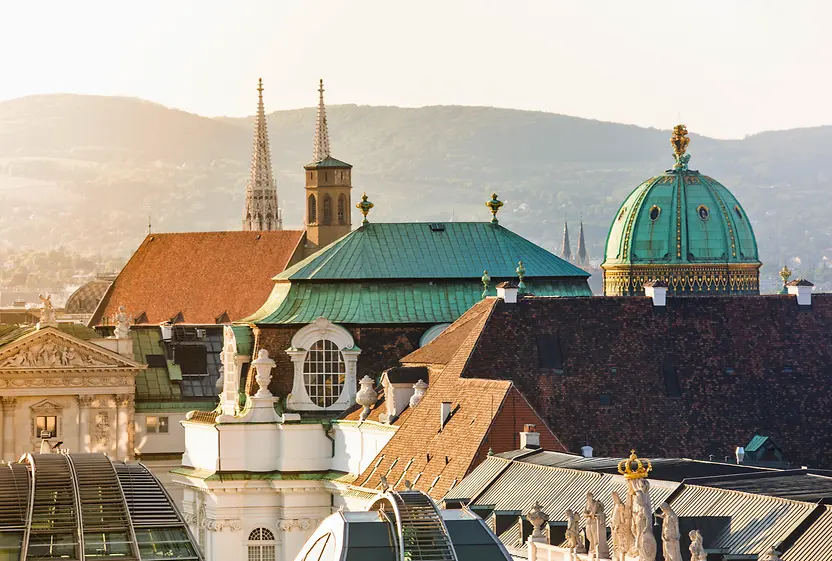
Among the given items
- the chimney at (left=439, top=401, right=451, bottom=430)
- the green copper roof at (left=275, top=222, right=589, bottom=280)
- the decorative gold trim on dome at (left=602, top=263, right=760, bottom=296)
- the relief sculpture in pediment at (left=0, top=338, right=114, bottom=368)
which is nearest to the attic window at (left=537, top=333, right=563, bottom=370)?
the chimney at (left=439, top=401, right=451, bottom=430)

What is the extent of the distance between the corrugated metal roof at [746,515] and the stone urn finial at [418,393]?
39745mm

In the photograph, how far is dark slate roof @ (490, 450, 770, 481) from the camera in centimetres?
9531

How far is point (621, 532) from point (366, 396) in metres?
54.5

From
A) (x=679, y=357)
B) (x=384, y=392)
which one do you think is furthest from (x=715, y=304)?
(x=384, y=392)

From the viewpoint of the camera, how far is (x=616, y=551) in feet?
265

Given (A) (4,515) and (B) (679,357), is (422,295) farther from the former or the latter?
(A) (4,515)

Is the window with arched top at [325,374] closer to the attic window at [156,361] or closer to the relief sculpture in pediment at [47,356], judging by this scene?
the relief sculpture in pediment at [47,356]

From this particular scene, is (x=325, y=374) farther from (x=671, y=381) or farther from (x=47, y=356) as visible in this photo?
(x=47, y=356)

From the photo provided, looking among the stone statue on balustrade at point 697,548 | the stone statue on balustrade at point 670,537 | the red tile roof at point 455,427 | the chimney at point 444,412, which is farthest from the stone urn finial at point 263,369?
the stone statue on balustrade at point 697,548

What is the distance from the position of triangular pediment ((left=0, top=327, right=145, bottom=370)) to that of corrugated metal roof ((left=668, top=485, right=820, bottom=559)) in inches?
3702

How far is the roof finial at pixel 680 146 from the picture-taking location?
151 m

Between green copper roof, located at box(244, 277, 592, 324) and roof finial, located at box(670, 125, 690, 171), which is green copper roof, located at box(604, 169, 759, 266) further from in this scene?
green copper roof, located at box(244, 277, 592, 324)

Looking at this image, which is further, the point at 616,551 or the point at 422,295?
the point at 422,295

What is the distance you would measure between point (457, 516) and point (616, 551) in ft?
17.5
